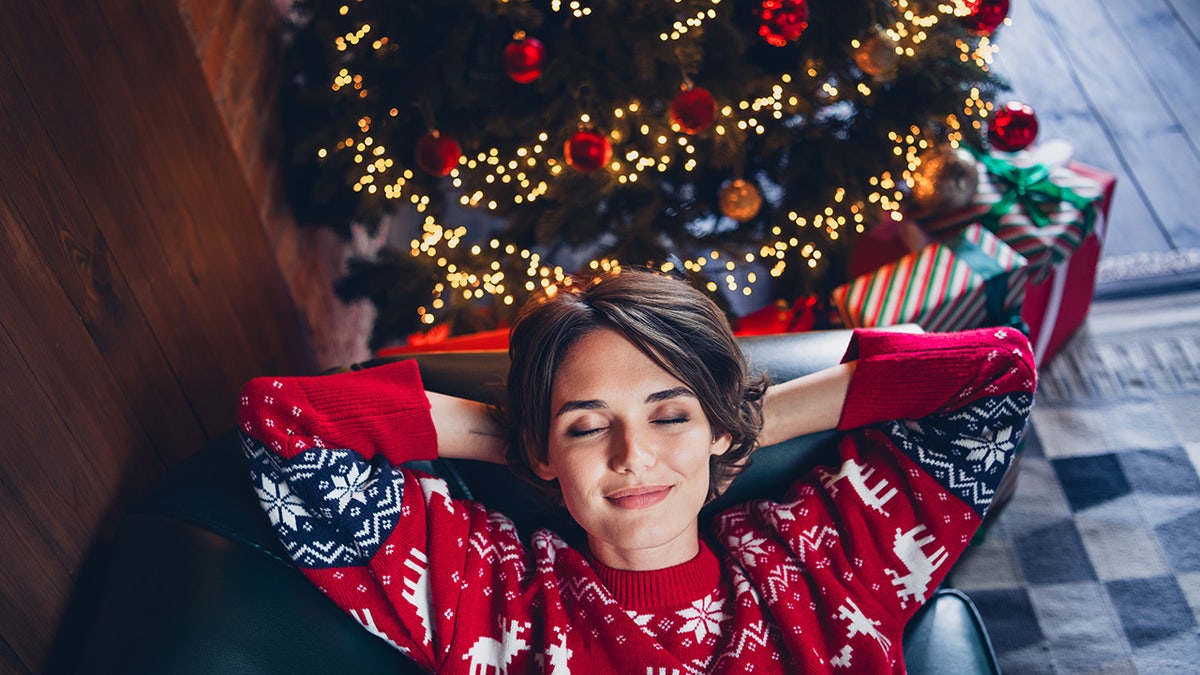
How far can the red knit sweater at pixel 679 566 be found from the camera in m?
1.18

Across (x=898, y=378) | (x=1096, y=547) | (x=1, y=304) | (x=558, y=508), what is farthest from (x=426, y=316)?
(x=1096, y=547)

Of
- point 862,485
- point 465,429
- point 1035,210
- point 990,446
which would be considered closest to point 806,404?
point 862,485

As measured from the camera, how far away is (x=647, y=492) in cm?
114

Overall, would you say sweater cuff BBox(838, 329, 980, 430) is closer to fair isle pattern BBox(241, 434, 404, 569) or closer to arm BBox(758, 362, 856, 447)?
arm BBox(758, 362, 856, 447)

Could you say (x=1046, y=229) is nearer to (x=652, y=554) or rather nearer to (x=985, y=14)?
(x=985, y=14)

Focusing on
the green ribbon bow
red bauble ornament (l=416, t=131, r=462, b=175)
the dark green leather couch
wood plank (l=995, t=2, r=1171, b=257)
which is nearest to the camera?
the dark green leather couch

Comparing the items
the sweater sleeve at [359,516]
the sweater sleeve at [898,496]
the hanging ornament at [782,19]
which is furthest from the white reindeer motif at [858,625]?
the hanging ornament at [782,19]

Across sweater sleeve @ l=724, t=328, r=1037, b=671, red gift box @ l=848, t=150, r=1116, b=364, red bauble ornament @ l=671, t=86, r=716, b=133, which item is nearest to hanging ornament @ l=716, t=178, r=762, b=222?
red bauble ornament @ l=671, t=86, r=716, b=133

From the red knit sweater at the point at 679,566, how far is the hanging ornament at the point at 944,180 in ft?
2.36

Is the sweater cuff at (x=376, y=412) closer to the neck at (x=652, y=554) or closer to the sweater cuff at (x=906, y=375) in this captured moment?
the neck at (x=652, y=554)

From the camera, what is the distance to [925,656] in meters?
1.27

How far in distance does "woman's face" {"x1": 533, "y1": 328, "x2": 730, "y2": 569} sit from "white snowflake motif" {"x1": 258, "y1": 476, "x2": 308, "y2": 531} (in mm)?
348

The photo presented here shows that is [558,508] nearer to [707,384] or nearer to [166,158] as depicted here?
[707,384]

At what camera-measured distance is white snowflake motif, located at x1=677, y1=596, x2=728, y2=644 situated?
3.99ft
